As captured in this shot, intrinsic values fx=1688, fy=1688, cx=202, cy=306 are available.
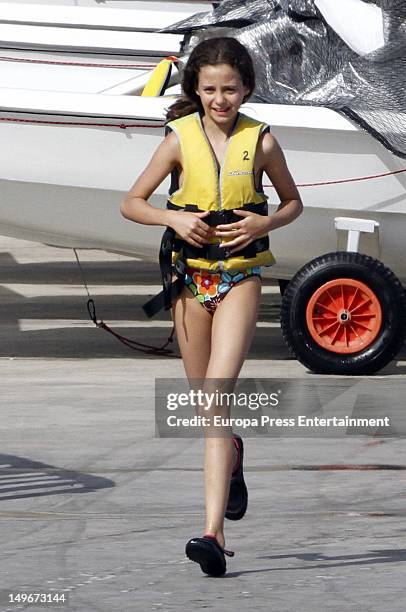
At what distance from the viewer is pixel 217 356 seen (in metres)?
5.62

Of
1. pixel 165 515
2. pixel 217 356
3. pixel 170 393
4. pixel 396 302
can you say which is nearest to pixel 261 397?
pixel 170 393

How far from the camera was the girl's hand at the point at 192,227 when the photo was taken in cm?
558

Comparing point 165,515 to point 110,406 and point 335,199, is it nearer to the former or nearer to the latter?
point 110,406

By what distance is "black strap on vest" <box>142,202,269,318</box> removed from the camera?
564 cm

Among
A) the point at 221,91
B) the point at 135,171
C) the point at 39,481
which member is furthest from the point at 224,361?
the point at 135,171

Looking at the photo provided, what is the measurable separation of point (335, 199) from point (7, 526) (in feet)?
16.1

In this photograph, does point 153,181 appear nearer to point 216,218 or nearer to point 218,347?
point 216,218

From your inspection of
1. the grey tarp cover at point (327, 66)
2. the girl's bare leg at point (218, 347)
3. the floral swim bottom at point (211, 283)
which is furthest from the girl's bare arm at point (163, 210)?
the grey tarp cover at point (327, 66)

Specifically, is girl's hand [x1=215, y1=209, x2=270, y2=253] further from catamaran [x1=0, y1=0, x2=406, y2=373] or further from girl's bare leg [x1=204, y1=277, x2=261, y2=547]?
catamaran [x1=0, y1=0, x2=406, y2=373]

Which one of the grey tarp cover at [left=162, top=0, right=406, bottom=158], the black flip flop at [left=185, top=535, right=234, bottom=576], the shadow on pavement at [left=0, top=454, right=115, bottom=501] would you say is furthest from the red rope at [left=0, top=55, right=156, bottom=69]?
the black flip flop at [left=185, top=535, right=234, bottom=576]

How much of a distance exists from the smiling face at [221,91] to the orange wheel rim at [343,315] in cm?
470

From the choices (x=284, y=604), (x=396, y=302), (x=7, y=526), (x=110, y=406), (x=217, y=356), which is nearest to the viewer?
(x=284, y=604)

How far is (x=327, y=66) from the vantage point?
1116 cm

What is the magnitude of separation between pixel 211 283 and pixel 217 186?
33 centimetres
